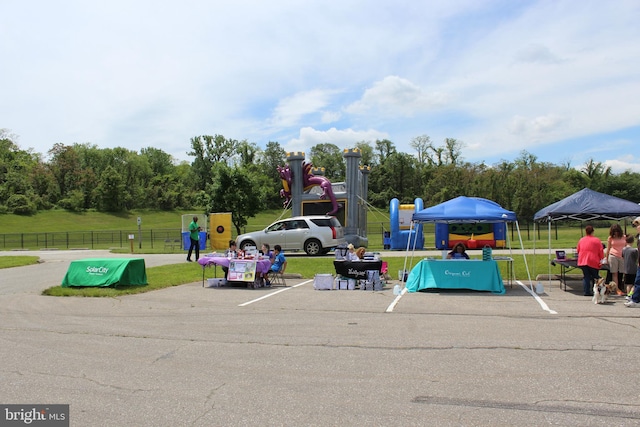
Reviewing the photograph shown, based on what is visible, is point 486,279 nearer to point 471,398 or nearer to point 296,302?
point 296,302

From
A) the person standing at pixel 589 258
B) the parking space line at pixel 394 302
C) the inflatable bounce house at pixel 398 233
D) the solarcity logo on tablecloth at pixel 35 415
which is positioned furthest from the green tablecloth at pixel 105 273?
the inflatable bounce house at pixel 398 233

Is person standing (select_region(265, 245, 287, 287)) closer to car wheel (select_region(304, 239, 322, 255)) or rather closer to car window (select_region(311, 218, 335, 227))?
car wheel (select_region(304, 239, 322, 255))

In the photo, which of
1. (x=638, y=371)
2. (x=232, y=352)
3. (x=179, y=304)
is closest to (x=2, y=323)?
(x=179, y=304)

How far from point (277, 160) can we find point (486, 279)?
336 feet

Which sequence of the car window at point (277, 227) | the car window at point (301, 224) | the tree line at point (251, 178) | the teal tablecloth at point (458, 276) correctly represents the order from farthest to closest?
the tree line at point (251, 178), the car window at point (277, 227), the car window at point (301, 224), the teal tablecloth at point (458, 276)

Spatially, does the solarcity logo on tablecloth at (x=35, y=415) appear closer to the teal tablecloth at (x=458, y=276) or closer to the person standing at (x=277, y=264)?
the teal tablecloth at (x=458, y=276)

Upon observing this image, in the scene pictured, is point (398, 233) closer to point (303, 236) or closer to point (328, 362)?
point (303, 236)

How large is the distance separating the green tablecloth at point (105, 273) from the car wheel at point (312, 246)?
10.5 metres

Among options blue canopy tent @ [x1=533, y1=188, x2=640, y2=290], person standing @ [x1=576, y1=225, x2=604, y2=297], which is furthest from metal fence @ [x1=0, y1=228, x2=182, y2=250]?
person standing @ [x1=576, y1=225, x2=604, y2=297]

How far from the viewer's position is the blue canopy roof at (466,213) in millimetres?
13453

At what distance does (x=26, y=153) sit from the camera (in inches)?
4218

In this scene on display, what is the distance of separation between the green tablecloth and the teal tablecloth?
7145 mm

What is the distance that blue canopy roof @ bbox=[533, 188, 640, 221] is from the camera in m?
13.2

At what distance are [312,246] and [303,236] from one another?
1.96 feet
